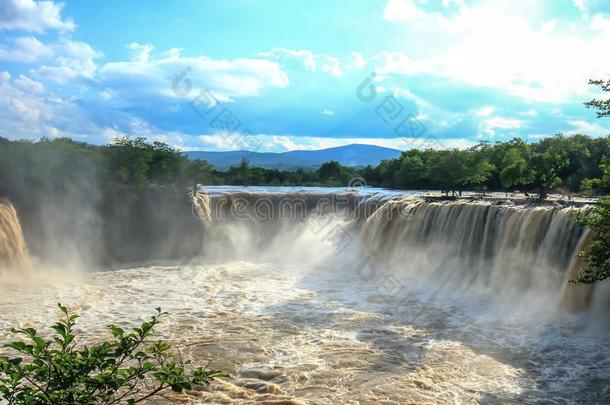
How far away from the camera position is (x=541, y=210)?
1666 cm

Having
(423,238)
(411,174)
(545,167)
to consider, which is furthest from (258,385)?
(411,174)

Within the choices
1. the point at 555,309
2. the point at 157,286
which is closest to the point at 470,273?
the point at 555,309

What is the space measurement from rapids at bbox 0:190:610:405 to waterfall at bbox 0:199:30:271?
3.47 feet

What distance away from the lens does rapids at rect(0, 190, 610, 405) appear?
10.0 m

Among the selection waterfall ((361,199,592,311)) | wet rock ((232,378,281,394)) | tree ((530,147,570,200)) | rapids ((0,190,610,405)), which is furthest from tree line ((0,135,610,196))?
wet rock ((232,378,281,394))

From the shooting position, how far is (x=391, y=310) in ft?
52.6

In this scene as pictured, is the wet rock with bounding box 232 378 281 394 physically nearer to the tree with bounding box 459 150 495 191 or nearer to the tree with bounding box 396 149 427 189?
the tree with bounding box 459 150 495 191

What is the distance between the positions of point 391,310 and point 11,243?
51.6 ft

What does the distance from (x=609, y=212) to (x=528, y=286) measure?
283 inches

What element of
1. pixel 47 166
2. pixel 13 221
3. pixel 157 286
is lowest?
pixel 157 286

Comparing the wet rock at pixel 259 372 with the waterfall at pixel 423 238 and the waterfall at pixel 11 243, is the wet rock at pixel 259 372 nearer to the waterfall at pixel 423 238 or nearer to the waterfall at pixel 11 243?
the waterfall at pixel 423 238

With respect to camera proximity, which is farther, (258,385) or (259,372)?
(259,372)

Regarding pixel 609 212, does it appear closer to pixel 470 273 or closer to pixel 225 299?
pixel 470 273

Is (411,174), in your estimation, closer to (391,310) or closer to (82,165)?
(82,165)
